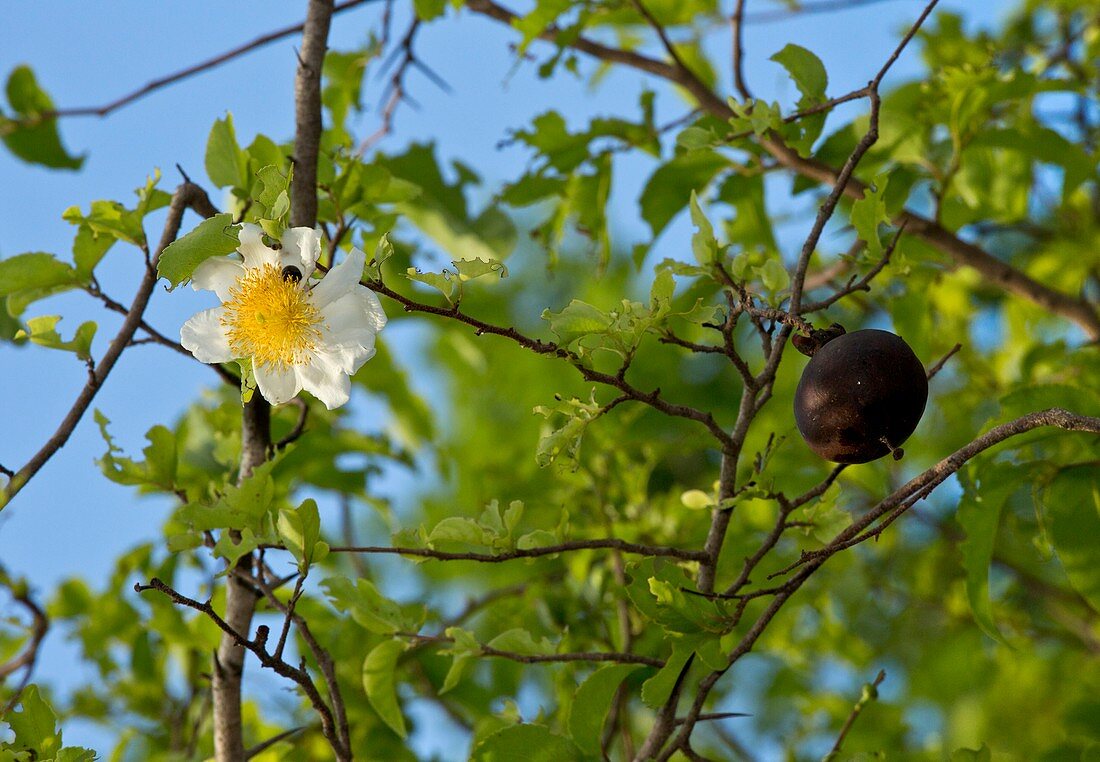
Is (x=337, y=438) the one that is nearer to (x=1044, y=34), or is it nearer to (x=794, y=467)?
(x=794, y=467)

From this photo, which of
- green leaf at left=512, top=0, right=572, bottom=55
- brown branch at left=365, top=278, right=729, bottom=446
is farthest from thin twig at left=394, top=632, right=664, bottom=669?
green leaf at left=512, top=0, right=572, bottom=55

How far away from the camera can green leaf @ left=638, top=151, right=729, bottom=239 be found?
171 cm

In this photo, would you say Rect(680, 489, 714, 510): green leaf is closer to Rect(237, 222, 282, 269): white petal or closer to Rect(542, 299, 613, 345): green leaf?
Rect(542, 299, 613, 345): green leaf

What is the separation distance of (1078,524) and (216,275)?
3.23 ft

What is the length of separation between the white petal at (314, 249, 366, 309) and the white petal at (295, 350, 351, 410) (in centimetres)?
5

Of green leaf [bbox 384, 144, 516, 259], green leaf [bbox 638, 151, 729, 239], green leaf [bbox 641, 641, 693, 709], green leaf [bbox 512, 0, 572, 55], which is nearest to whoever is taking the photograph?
green leaf [bbox 641, 641, 693, 709]

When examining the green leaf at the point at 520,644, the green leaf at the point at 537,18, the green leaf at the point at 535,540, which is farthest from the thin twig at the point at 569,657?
the green leaf at the point at 537,18

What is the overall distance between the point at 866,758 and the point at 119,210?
0.96 metres

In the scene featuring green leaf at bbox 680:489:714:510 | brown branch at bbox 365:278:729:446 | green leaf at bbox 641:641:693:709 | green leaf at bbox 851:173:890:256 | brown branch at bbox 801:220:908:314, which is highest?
green leaf at bbox 851:173:890:256

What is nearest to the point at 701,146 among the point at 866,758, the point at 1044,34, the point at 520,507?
the point at 520,507

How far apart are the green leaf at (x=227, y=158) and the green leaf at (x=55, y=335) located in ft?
0.73

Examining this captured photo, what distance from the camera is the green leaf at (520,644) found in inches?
47.6

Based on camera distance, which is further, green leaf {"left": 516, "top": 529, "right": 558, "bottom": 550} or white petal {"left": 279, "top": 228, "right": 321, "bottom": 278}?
green leaf {"left": 516, "top": 529, "right": 558, "bottom": 550}

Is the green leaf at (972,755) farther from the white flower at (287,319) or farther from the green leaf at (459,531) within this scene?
the white flower at (287,319)
